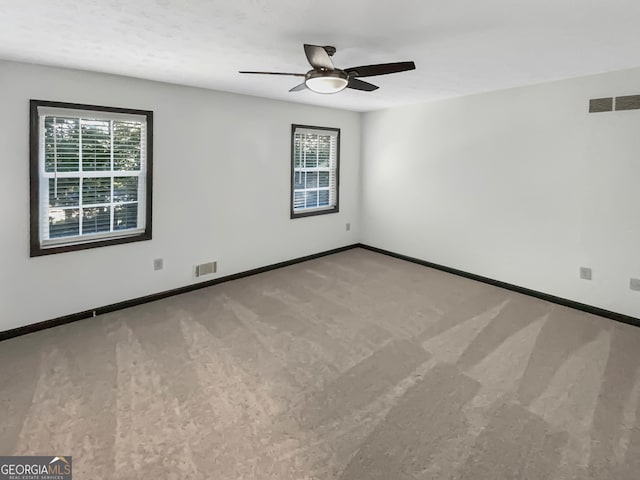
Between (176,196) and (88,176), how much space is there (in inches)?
34.4

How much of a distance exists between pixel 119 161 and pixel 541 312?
4.63 metres

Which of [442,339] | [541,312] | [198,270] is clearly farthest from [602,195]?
[198,270]

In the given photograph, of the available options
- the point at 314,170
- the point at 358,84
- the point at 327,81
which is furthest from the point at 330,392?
the point at 314,170

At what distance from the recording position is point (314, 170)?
5.68 metres

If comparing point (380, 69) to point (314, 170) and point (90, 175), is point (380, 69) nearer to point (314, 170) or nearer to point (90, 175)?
point (90, 175)

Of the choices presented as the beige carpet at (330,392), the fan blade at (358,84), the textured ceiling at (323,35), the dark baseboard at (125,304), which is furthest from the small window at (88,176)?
the fan blade at (358,84)

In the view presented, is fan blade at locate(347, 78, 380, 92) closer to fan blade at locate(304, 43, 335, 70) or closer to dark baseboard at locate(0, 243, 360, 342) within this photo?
fan blade at locate(304, 43, 335, 70)

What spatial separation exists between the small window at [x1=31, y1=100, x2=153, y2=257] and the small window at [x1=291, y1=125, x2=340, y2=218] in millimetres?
2092

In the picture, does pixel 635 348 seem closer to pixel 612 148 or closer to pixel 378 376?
pixel 612 148

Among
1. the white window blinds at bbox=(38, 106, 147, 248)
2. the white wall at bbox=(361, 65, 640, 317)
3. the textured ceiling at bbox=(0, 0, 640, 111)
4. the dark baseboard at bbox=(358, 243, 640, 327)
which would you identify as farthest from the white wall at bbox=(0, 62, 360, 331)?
the dark baseboard at bbox=(358, 243, 640, 327)

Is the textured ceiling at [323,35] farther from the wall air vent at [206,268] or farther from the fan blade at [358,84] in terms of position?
the wall air vent at [206,268]

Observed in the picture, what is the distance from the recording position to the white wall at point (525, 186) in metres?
3.51

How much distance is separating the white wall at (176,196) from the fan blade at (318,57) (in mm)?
2232

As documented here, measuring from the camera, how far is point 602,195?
3.60m
